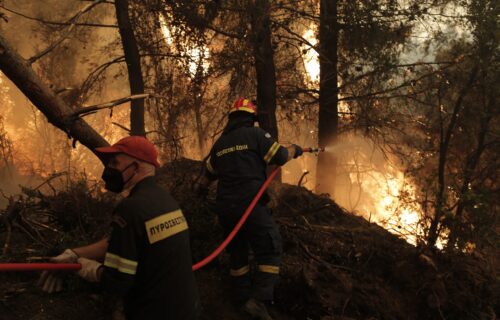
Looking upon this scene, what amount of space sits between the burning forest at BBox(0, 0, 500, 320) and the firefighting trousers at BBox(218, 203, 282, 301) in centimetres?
2

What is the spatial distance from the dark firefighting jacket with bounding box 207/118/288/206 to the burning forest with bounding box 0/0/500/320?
0.02 m

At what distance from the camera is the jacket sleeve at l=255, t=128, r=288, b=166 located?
414 cm

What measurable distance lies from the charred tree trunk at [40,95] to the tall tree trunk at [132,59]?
3.83m

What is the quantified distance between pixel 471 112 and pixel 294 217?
292 inches

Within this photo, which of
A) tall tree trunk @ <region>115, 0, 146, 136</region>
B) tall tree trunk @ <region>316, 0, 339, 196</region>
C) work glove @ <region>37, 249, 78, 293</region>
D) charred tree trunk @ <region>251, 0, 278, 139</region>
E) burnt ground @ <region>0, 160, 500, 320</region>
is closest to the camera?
work glove @ <region>37, 249, 78, 293</region>

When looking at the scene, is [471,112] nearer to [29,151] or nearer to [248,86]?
[248,86]

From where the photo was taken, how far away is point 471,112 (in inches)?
411

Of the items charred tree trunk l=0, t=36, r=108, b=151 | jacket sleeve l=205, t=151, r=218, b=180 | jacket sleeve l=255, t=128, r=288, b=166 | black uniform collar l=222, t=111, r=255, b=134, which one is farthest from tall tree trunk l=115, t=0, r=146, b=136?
jacket sleeve l=255, t=128, r=288, b=166

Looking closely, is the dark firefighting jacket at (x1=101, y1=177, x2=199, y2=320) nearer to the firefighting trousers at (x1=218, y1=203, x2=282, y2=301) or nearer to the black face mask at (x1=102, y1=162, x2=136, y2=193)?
the black face mask at (x1=102, y1=162, x2=136, y2=193)

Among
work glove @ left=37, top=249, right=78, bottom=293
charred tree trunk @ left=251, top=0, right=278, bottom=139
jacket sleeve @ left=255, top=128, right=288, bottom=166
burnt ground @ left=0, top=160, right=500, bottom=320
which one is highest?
charred tree trunk @ left=251, top=0, right=278, bottom=139

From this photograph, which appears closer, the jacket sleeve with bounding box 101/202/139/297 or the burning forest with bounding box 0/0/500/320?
the jacket sleeve with bounding box 101/202/139/297

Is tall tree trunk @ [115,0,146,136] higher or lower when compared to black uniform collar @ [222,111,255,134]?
higher

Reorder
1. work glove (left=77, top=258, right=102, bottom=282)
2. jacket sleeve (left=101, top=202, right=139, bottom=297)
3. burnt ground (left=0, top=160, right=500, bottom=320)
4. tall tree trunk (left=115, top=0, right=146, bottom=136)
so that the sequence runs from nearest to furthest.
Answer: jacket sleeve (left=101, top=202, right=139, bottom=297) < work glove (left=77, top=258, right=102, bottom=282) < burnt ground (left=0, top=160, right=500, bottom=320) < tall tree trunk (left=115, top=0, right=146, bottom=136)

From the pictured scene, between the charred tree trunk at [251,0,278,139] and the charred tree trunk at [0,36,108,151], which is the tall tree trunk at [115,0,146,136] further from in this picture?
the charred tree trunk at [0,36,108,151]
